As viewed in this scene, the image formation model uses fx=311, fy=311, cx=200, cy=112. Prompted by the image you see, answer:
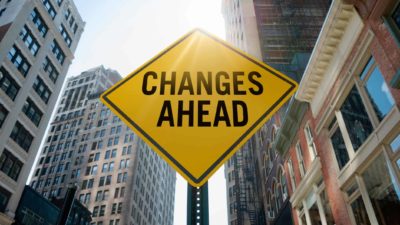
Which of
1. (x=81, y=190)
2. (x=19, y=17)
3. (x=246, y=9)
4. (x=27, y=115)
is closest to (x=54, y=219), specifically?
(x=27, y=115)

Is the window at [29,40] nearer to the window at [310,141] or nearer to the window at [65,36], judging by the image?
the window at [65,36]

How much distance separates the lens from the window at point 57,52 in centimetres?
4444

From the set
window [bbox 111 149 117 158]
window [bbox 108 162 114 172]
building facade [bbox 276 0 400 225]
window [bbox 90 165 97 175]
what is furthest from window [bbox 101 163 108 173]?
building facade [bbox 276 0 400 225]

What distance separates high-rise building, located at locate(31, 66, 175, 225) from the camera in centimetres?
7294

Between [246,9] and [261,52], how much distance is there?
11.7 metres

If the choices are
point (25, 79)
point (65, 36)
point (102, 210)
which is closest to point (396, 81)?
point (25, 79)

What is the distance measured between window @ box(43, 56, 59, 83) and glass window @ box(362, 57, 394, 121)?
40.9 metres

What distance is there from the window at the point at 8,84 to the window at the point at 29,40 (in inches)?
232

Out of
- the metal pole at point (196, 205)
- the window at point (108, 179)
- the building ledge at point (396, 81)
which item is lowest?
the metal pole at point (196, 205)

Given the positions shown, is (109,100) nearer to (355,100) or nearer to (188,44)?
(188,44)

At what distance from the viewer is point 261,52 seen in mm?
41688

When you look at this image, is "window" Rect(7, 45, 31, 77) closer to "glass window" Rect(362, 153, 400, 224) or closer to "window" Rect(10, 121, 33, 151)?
"window" Rect(10, 121, 33, 151)

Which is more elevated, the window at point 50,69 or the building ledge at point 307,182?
the window at point 50,69

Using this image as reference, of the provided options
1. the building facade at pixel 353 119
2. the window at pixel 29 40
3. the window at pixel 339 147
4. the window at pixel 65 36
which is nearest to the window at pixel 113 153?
the window at pixel 65 36
